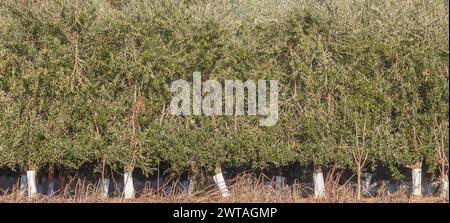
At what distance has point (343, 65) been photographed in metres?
16.3

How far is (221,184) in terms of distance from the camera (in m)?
16.3

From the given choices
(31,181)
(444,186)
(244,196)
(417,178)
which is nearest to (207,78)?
(244,196)

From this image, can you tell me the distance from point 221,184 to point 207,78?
187 centimetres

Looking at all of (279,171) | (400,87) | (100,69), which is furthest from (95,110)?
(400,87)

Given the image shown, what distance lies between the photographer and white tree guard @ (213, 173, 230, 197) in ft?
51.9

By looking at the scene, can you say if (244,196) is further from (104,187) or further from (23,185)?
(23,185)

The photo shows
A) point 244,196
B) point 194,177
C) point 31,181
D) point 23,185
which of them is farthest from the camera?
point 23,185

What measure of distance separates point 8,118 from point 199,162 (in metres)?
3.41

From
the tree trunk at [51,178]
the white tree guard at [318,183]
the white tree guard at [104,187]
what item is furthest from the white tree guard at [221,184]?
the tree trunk at [51,178]

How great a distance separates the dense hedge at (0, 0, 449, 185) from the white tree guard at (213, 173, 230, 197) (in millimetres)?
405
